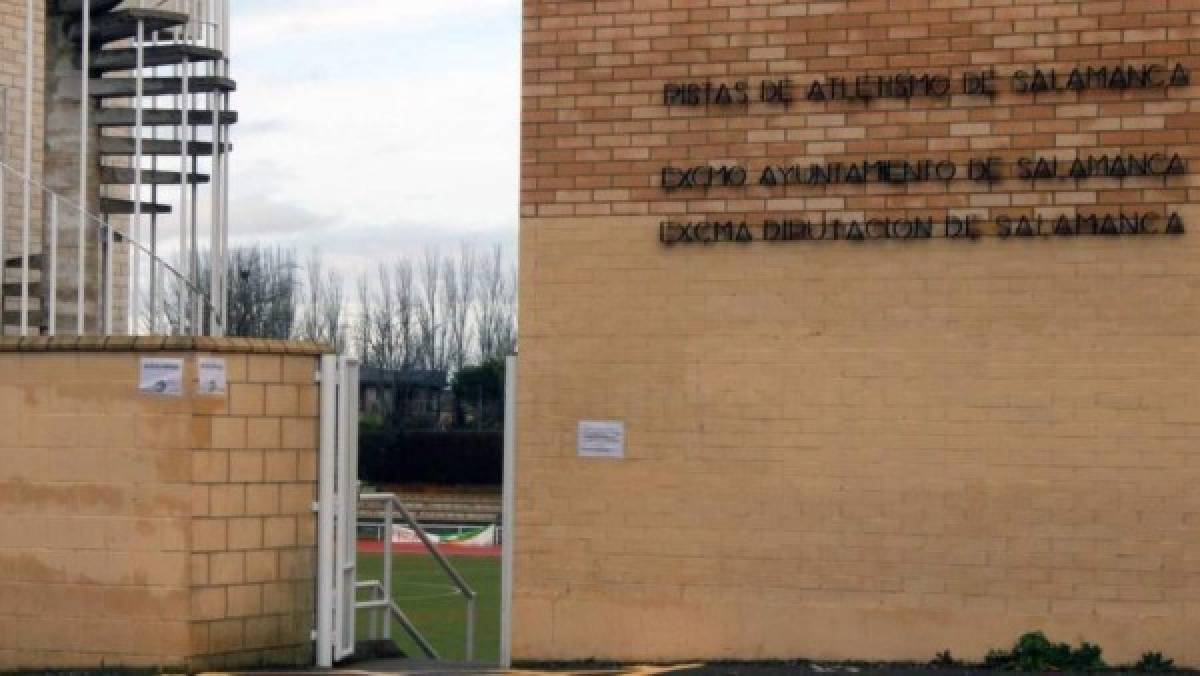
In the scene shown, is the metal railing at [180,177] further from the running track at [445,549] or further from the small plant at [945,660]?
the running track at [445,549]

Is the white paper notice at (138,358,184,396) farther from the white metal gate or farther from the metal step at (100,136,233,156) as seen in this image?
the metal step at (100,136,233,156)

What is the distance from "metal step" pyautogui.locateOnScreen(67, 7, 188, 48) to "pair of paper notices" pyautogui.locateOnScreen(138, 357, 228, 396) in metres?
4.60

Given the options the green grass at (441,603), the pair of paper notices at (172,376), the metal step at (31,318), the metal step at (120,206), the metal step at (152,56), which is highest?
the metal step at (152,56)

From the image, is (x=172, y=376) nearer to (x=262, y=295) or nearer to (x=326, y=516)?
(x=326, y=516)

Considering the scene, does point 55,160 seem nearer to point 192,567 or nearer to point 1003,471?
point 192,567

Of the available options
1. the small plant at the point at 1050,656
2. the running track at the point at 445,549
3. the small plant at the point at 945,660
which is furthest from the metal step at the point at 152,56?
the running track at the point at 445,549

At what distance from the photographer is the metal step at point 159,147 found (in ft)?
52.7

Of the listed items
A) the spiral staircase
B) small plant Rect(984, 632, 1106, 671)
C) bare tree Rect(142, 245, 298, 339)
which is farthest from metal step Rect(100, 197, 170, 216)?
bare tree Rect(142, 245, 298, 339)

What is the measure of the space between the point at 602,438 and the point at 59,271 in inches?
208

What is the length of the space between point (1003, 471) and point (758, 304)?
1.90 meters

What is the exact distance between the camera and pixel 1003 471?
12.4 m

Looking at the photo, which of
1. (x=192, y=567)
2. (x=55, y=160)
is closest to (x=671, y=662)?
(x=192, y=567)

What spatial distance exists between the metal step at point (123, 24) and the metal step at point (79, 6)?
75 mm

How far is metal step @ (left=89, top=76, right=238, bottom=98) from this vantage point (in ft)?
53.1
